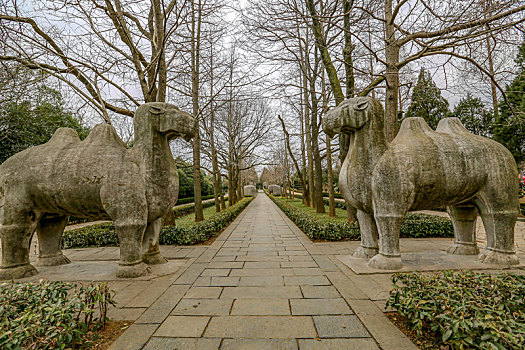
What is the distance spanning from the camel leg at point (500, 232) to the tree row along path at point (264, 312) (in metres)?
2.14

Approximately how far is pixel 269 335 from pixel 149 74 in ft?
23.7

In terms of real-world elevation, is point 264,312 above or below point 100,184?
below

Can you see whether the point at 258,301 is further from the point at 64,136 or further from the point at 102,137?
the point at 64,136

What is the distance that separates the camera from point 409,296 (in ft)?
7.36

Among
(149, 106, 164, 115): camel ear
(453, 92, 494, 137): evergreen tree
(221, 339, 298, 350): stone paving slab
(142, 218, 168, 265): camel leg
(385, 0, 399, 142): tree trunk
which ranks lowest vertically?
(221, 339, 298, 350): stone paving slab

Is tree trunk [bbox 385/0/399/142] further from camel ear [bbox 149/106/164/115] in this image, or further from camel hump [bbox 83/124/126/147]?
camel hump [bbox 83/124/126/147]

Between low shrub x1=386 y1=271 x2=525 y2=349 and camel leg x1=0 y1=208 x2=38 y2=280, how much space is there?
17.8ft

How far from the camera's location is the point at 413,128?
4.07 m

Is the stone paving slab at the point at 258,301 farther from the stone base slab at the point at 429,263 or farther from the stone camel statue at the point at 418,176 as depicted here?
the stone camel statue at the point at 418,176

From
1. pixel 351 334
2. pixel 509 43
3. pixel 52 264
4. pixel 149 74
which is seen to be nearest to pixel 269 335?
pixel 351 334

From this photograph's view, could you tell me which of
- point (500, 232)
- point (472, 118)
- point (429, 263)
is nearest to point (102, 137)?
point (429, 263)

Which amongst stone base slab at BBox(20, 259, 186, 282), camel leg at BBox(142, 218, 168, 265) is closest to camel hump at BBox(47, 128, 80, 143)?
camel leg at BBox(142, 218, 168, 265)

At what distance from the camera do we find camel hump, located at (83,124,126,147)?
395 cm

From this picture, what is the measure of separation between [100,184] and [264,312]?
304 centimetres
